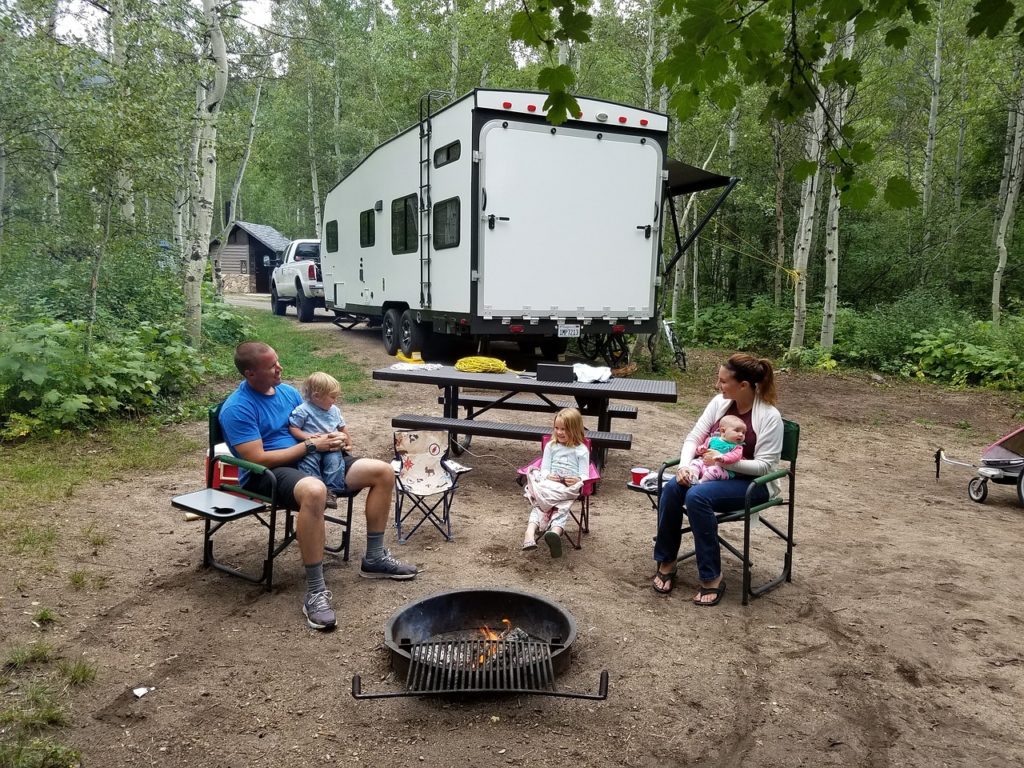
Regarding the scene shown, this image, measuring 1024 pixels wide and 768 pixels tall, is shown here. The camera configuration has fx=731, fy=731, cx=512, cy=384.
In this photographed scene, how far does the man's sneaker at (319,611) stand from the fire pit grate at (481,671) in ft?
1.75

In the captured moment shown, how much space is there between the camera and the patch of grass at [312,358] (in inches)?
346

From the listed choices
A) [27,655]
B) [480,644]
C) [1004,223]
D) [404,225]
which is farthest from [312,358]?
[1004,223]

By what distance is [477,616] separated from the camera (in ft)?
10.3

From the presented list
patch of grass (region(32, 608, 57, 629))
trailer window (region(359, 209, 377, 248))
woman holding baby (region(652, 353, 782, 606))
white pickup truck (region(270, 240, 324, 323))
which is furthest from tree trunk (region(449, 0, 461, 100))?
patch of grass (region(32, 608, 57, 629))

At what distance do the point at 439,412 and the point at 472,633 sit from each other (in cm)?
462

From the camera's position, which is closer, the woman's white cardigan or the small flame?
the small flame

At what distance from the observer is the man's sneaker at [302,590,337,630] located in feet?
10.3

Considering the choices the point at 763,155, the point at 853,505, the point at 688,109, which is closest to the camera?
the point at 688,109

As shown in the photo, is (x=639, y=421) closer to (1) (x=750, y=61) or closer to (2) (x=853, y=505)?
(2) (x=853, y=505)

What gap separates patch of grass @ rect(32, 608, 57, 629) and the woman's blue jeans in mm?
2796

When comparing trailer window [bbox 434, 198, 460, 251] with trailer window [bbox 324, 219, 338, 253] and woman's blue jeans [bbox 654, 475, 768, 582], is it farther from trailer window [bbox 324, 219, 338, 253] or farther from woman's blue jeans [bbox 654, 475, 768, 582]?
woman's blue jeans [bbox 654, 475, 768, 582]

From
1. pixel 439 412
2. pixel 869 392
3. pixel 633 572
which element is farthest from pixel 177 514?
pixel 869 392

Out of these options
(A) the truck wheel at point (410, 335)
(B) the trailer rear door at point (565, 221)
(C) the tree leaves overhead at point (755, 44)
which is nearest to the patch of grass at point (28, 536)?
(C) the tree leaves overhead at point (755, 44)

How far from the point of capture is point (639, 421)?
306 inches
